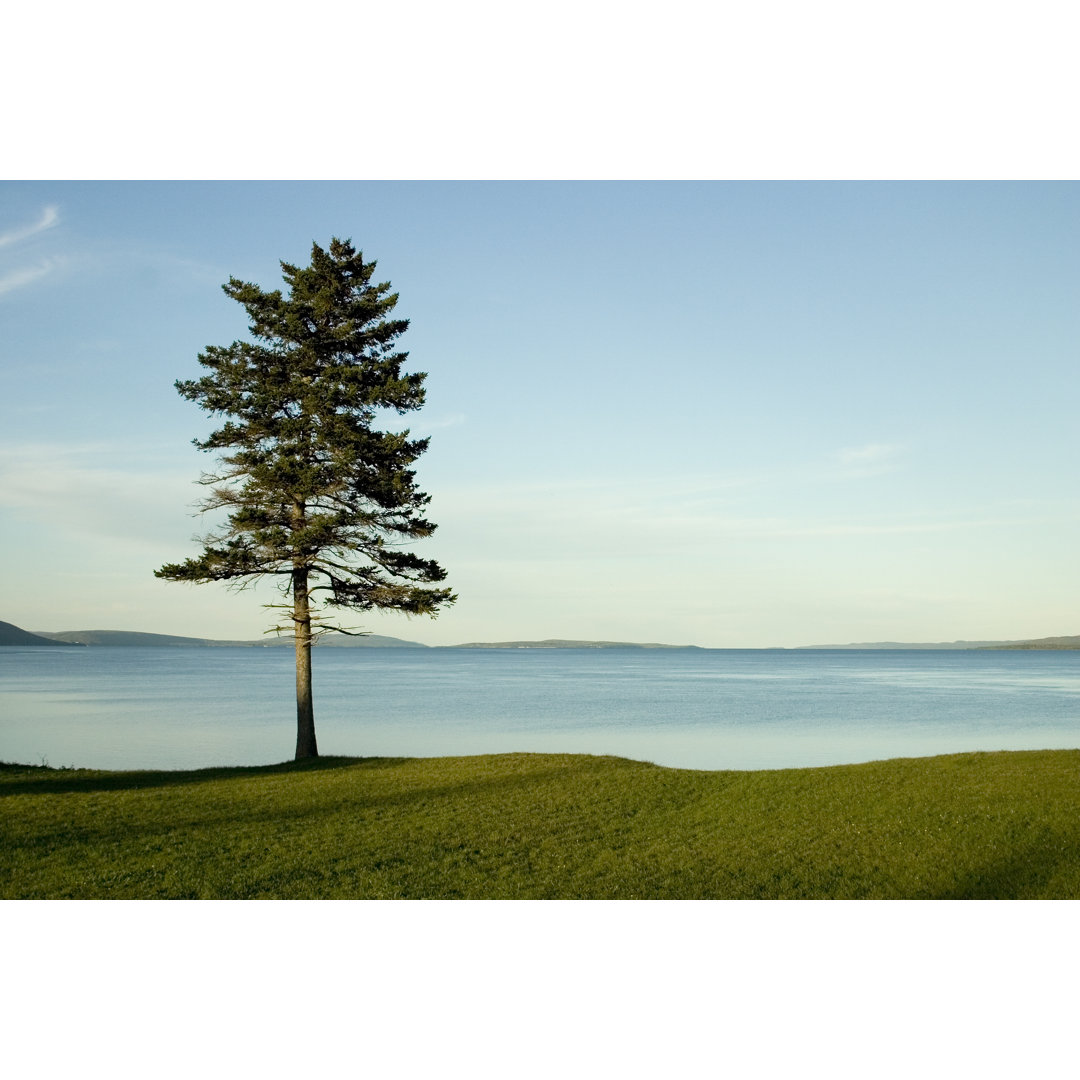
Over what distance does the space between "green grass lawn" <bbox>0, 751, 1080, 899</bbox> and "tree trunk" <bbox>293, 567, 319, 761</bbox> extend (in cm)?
233

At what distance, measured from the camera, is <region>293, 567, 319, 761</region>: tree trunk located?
59.7 feet

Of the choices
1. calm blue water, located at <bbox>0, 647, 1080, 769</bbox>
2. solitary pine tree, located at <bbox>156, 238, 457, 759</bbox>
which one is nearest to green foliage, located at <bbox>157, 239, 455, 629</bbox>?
solitary pine tree, located at <bbox>156, 238, 457, 759</bbox>

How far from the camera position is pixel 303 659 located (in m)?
18.4

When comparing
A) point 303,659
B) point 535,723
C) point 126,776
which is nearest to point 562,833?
point 303,659

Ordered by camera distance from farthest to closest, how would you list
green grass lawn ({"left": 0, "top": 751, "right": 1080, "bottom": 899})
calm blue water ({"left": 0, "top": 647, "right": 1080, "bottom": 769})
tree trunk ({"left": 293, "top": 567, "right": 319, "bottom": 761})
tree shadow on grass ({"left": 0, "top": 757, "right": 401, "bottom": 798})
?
calm blue water ({"left": 0, "top": 647, "right": 1080, "bottom": 769}) → tree trunk ({"left": 293, "top": 567, "right": 319, "bottom": 761}) → tree shadow on grass ({"left": 0, "top": 757, "right": 401, "bottom": 798}) → green grass lawn ({"left": 0, "top": 751, "right": 1080, "bottom": 899})

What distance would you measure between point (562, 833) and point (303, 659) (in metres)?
9.18

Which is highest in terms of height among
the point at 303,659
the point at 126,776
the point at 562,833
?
the point at 303,659

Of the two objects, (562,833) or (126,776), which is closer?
(562,833)

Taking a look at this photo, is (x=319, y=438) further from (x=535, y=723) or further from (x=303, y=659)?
(x=535, y=723)

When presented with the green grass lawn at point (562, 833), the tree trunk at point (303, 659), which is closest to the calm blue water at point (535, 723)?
the tree trunk at point (303, 659)

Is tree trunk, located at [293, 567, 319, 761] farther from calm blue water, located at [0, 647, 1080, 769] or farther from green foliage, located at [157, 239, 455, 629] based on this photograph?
calm blue water, located at [0, 647, 1080, 769]

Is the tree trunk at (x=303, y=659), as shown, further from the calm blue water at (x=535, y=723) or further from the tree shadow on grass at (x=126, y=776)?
the calm blue water at (x=535, y=723)

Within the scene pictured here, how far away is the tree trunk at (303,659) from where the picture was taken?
1819 cm

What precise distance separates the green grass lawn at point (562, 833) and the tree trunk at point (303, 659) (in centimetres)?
233
